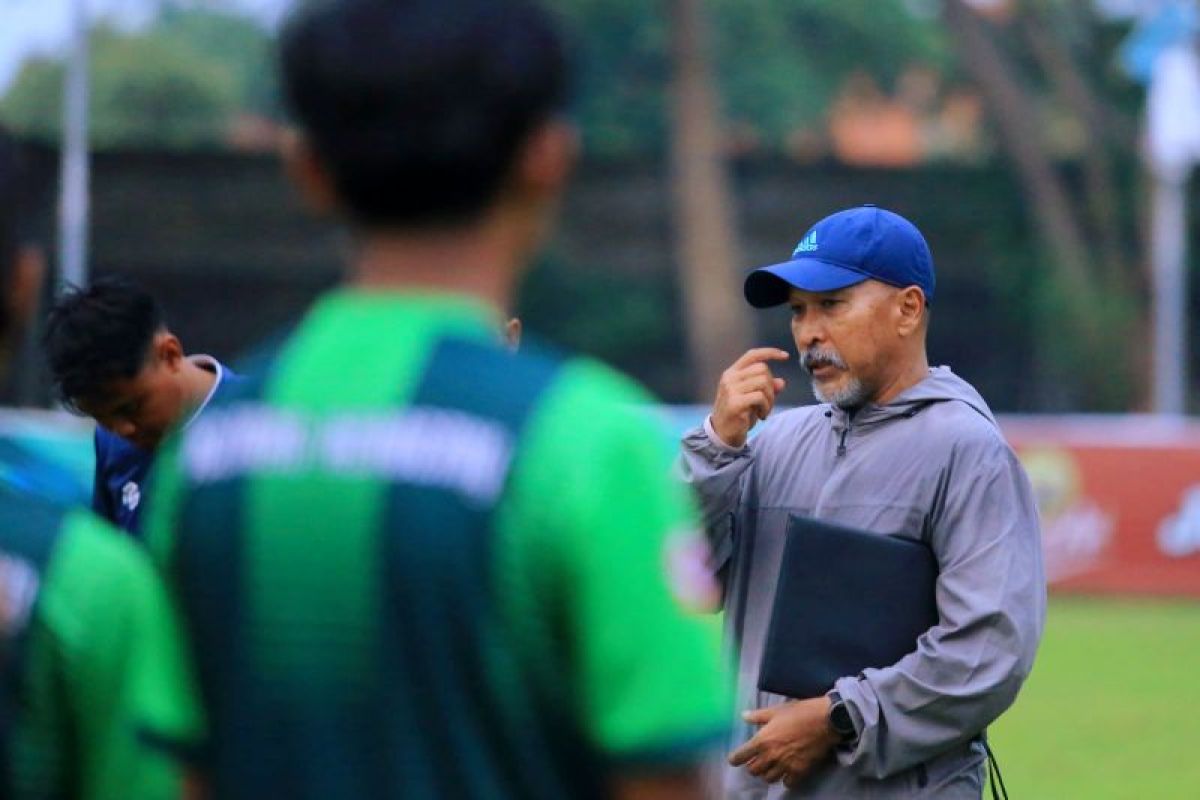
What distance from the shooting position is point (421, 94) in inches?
87.0

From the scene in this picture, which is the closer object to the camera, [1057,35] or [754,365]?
[754,365]

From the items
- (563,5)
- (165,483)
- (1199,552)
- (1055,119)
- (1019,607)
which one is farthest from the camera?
(1055,119)

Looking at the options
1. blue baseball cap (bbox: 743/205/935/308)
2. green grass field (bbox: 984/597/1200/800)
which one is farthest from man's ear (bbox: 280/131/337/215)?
green grass field (bbox: 984/597/1200/800)

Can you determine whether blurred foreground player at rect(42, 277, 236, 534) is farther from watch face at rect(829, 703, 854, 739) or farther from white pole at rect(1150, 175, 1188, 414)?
white pole at rect(1150, 175, 1188, 414)

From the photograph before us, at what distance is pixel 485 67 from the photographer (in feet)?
7.27

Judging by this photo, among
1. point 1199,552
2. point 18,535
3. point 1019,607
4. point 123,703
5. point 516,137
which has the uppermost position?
point 516,137

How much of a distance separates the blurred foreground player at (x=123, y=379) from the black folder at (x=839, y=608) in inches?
54.4

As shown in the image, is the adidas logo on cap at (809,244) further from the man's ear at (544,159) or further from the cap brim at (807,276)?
the man's ear at (544,159)

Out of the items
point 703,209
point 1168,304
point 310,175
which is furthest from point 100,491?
point 703,209

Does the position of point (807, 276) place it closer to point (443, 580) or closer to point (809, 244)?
point (809, 244)

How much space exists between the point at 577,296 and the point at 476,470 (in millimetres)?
38857

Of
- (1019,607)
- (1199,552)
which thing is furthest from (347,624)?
(1199,552)

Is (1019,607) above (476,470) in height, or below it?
below

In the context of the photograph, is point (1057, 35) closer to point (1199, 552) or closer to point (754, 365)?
point (1199, 552)
